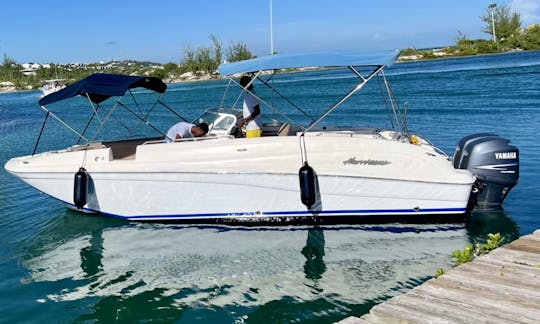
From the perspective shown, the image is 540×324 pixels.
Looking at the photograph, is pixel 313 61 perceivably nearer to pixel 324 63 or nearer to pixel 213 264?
pixel 324 63

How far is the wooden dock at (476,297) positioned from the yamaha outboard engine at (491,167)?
9.77 feet

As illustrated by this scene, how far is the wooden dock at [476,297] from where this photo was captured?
3.80m

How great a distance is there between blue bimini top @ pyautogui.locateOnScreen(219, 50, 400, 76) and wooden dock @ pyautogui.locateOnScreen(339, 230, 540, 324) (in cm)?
384

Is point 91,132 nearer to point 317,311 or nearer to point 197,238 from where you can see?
point 197,238

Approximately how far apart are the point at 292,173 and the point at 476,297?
13.3 feet

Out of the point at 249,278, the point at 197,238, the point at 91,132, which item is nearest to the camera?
the point at 249,278

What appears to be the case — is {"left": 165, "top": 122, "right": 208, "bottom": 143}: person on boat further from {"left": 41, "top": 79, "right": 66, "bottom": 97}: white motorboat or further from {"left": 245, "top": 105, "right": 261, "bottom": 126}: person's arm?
{"left": 41, "top": 79, "right": 66, "bottom": 97}: white motorboat

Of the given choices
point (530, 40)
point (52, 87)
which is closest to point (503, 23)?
point (530, 40)

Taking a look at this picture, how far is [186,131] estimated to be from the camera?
8961 mm

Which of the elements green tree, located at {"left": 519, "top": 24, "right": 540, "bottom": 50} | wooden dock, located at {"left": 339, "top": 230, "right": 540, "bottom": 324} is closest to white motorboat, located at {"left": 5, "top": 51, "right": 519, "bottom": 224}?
wooden dock, located at {"left": 339, "top": 230, "right": 540, "bottom": 324}

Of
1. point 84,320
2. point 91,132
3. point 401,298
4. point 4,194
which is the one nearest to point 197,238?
point 84,320

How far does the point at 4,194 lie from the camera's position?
11.8 meters

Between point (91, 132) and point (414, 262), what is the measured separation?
68.1 ft

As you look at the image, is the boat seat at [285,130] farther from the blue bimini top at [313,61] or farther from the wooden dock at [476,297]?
the wooden dock at [476,297]
